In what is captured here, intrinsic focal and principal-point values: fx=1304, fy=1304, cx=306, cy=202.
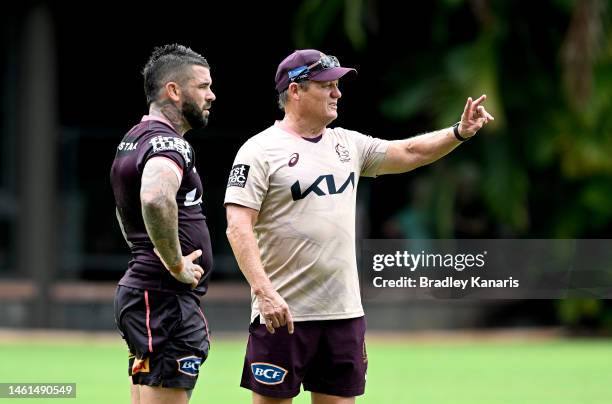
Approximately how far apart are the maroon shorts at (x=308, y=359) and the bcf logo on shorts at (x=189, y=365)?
0.33m

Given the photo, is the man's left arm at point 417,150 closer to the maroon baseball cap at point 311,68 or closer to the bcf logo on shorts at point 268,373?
the maroon baseball cap at point 311,68

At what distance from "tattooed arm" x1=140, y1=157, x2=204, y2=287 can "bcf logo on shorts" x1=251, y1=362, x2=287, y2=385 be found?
73 cm

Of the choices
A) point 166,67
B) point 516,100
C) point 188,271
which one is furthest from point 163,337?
point 516,100

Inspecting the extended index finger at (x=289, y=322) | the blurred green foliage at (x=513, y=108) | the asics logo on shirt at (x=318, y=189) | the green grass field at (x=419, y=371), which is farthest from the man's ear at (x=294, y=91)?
the blurred green foliage at (x=513, y=108)

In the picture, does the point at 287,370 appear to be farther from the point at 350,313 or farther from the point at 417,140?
the point at 417,140

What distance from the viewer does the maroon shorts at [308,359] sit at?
A: 675 cm

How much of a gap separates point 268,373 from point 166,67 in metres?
1.68

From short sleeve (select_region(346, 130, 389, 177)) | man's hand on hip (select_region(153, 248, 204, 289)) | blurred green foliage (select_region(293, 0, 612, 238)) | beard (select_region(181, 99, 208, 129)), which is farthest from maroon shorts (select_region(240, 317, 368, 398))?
blurred green foliage (select_region(293, 0, 612, 238))

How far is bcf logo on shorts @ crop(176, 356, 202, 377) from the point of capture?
21.5ft

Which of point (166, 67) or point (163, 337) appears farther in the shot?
point (166, 67)

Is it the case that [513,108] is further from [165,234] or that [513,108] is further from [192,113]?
[165,234]

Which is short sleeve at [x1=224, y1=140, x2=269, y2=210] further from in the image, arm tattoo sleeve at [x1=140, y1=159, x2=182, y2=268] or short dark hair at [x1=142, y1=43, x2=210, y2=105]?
short dark hair at [x1=142, y1=43, x2=210, y2=105]

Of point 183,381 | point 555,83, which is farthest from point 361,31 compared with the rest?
point 183,381

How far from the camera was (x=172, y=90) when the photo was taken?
6820 millimetres
